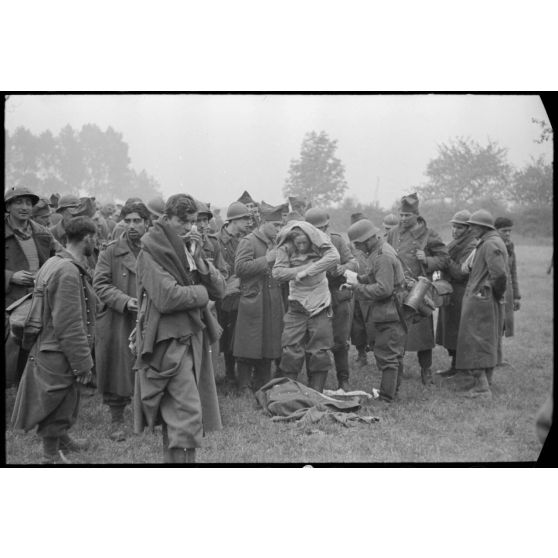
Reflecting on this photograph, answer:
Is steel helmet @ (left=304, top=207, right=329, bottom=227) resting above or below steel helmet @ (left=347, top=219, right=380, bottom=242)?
above

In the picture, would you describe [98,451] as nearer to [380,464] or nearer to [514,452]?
[380,464]

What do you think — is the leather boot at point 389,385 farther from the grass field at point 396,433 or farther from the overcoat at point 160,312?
the overcoat at point 160,312

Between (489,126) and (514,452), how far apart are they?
2.72m

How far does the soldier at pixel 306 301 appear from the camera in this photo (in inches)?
267

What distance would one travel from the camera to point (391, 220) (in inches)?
316

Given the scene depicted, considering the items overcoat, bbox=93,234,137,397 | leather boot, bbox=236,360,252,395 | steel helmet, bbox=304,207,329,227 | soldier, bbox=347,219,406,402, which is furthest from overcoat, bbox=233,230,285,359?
overcoat, bbox=93,234,137,397

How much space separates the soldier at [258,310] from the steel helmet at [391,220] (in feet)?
4.57

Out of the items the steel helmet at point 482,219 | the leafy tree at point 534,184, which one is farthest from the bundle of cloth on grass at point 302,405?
the leafy tree at point 534,184

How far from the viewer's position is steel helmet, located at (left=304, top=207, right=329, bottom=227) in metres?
7.19

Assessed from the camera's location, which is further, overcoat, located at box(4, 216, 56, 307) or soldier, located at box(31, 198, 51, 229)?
soldier, located at box(31, 198, 51, 229)

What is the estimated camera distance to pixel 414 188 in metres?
6.86

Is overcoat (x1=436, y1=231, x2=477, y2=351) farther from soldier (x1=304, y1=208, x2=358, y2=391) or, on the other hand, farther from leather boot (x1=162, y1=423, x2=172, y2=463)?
leather boot (x1=162, y1=423, x2=172, y2=463)

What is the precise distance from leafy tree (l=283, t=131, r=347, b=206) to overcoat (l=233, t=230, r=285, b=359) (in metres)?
0.75

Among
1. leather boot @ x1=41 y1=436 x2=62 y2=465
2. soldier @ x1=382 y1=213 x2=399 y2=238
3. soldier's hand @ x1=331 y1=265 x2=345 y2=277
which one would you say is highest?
soldier @ x1=382 y1=213 x2=399 y2=238
